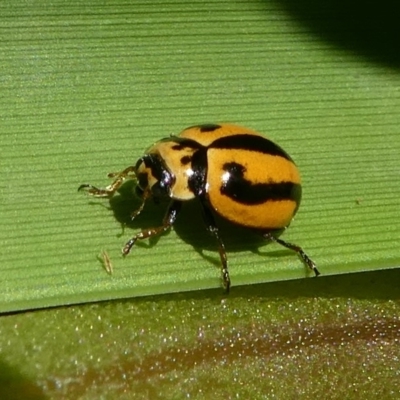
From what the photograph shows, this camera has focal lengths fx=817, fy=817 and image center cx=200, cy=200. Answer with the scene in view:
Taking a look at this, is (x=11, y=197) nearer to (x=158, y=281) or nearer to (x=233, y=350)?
(x=158, y=281)

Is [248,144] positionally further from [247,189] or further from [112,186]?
[112,186]

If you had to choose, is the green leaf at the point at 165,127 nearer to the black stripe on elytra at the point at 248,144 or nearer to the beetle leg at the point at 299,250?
the beetle leg at the point at 299,250

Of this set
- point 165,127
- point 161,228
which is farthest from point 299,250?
point 165,127

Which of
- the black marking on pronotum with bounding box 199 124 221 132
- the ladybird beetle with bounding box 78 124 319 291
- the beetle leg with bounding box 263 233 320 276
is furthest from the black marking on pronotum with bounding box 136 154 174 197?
the beetle leg with bounding box 263 233 320 276

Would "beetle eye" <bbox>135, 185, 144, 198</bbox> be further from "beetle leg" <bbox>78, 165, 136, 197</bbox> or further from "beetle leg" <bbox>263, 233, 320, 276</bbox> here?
"beetle leg" <bbox>263, 233, 320, 276</bbox>

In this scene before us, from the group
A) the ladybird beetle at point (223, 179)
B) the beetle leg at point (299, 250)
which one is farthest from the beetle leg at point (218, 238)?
the beetle leg at point (299, 250)

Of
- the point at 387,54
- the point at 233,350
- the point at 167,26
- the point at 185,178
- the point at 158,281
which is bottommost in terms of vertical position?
the point at 233,350

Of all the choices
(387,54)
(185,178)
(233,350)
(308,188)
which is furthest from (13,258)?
(387,54)
